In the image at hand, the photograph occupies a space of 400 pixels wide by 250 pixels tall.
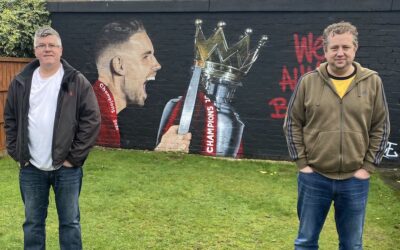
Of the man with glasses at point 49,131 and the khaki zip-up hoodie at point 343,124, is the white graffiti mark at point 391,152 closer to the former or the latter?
the khaki zip-up hoodie at point 343,124

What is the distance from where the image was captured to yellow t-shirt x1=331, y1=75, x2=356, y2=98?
2852mm

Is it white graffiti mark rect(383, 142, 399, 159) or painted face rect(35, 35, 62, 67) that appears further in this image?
white graffiti mark rect(383, 142, 399, 159)

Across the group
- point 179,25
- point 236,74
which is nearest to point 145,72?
point 179,25

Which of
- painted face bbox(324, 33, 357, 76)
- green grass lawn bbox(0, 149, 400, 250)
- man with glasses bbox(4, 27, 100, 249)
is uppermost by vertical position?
painted face bbox(324, 33, 357, 76)

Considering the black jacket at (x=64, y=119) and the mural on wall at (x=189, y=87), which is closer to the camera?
the black jacket at (x=64, y=119)

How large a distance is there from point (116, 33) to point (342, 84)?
627 cm

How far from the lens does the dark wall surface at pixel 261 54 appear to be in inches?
281

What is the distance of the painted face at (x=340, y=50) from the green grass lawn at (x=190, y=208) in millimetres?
2064

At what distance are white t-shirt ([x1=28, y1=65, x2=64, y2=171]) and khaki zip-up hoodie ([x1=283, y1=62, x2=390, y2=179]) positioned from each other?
170 centimetres

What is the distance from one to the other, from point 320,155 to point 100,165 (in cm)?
506

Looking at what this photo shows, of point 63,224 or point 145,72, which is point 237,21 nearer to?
point 145,72

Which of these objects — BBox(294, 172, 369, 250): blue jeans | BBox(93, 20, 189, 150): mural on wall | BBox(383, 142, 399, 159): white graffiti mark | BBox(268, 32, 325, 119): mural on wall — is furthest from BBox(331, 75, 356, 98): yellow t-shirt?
BBox(93, 20, 189, 150): mural on wall

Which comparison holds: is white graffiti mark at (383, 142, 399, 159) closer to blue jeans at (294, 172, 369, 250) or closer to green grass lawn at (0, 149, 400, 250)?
green grass lawn at (0, 149, 400, 250)

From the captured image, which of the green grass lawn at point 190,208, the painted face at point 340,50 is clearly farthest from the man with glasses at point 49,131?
the painted face at point 340,50
